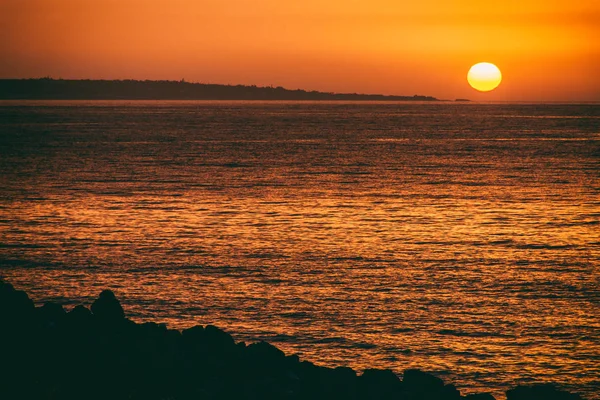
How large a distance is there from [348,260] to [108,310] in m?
12.7

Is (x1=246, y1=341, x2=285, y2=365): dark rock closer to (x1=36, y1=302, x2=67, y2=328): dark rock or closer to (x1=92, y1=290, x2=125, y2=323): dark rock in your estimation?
(x1=92, y1=290, x2=125, y2=323): dark rock

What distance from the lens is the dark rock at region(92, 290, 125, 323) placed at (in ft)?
51.0

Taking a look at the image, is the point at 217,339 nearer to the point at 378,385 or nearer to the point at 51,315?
the point at 378,385

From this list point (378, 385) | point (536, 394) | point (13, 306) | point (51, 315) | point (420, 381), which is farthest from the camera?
point (51, 315)

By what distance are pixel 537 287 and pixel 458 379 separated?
321 inches

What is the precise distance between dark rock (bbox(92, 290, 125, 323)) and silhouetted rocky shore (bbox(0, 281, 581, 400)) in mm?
52

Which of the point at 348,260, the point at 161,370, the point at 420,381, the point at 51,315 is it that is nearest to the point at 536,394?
the point at 420,381

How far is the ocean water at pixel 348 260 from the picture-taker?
18.4m

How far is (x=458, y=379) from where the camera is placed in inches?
640

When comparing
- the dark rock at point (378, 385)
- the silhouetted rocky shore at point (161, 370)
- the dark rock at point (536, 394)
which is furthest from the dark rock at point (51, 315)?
the dark rock at point (536, 394)

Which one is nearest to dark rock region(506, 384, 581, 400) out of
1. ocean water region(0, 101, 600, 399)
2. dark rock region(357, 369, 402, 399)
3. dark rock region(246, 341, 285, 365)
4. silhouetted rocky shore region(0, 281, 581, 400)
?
silhouetted rocky shore region(0, 281, 581, 400)

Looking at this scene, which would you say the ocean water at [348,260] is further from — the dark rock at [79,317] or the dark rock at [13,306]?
the dark rock at [13,306]

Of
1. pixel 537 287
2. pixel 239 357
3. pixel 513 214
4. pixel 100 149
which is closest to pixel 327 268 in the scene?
pixel 537 287

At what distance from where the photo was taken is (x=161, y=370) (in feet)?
43.7
